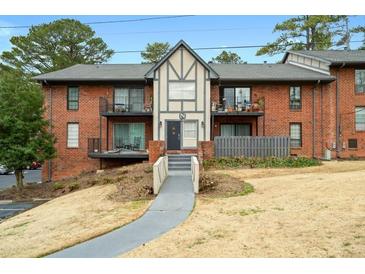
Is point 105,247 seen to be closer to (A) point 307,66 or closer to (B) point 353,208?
(B) point 353,208

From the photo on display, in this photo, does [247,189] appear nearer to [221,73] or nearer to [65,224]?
[65,224]

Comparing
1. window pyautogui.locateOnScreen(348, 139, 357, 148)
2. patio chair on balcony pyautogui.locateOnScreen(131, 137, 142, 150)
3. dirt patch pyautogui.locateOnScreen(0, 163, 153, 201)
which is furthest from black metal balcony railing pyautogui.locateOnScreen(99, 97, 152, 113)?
window pyautogui.locateOnScreen(348, 139, 357, 148)

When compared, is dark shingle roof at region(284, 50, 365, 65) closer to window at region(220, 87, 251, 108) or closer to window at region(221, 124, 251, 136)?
window at region(220, 87, 251, 108)

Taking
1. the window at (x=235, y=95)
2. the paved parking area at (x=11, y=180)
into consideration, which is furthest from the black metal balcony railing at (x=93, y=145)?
the window at (x=235, y=95)

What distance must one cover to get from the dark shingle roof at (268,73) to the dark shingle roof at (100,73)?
6226 millimetres

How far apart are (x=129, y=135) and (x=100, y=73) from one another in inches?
204

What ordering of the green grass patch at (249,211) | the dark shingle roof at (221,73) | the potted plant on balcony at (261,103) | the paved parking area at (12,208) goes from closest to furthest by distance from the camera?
1. the green grass patch at (249,211)
2. the paved parking area at (12,208)
3. the dark shingle roof at (221,73)
4. the potted plant on balcony at (261,103)

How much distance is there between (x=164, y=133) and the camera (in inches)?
889

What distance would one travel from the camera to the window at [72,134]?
23828 millimetres

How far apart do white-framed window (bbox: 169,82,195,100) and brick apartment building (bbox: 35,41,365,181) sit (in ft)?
0.22

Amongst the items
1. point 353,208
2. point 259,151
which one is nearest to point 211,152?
point 259,151

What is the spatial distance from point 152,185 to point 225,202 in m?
3.61

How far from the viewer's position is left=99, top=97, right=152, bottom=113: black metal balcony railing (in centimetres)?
2295

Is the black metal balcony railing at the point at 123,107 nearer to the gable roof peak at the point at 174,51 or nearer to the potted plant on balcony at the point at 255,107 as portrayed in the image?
the gable roof peak at the point at 174,51
